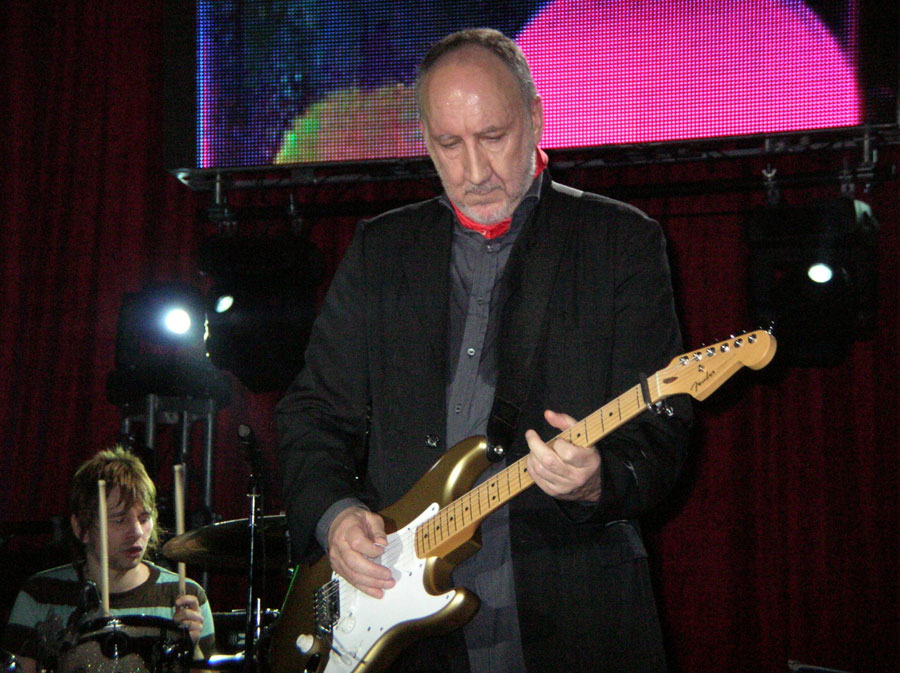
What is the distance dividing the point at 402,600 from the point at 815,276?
2.67 m

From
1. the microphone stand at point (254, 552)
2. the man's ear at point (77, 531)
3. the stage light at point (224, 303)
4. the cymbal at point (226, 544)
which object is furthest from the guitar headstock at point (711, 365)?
the stage light at point (224, 303)

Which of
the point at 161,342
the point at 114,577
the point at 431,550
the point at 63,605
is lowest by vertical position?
the point at 431,550

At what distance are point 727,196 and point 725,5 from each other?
3.66ft

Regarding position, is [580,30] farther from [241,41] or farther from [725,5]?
[241,41]

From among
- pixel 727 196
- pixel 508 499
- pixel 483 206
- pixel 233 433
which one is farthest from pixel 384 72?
pixel 508 499

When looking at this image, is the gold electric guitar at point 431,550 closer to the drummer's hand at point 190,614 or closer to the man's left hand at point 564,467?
the man's left hand at point 564,467

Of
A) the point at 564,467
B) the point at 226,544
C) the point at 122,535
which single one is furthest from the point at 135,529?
the point at 564,467

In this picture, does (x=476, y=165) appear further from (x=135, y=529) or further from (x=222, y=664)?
(x=135, y=529)

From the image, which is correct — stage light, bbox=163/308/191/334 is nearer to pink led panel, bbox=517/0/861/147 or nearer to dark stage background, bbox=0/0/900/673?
dark stage background, bbox=0/0/900/673

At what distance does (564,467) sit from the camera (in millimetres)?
1560

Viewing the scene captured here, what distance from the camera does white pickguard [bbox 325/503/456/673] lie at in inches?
72.3

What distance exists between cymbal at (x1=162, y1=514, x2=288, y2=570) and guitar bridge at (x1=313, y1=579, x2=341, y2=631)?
89cm

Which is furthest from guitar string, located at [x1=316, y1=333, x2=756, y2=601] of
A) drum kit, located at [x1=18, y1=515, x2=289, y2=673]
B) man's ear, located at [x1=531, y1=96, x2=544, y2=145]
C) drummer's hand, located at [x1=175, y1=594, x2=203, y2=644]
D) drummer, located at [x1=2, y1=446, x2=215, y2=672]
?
drummer, located at [x1=2, y1=446, x2=215, y2=672]

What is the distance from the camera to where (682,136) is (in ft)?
13.5
